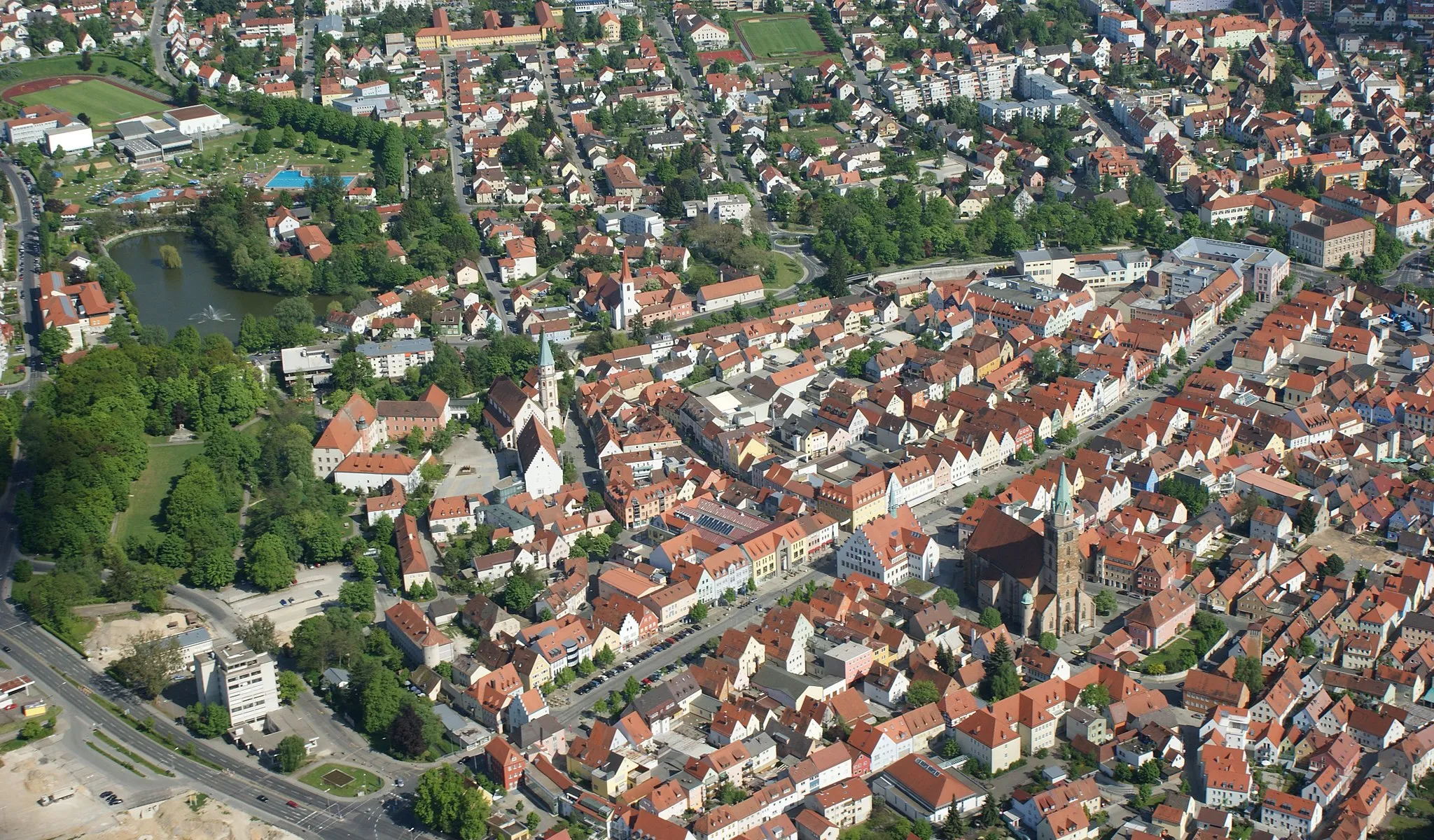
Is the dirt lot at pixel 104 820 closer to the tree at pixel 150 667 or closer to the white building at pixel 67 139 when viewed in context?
the tree at pixel 150 667

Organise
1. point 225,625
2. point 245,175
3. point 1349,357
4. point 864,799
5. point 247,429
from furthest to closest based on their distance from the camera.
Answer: point 245,175 < point 1349,357 < point 247,429 < point 225,625 < point 864,799

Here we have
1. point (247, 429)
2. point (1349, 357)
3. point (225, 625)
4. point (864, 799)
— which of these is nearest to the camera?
point (864, 799)

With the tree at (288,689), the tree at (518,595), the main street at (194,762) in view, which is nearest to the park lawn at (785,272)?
the tree at (518,595)

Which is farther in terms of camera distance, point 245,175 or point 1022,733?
point 245,175

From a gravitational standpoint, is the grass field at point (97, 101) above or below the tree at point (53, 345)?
above

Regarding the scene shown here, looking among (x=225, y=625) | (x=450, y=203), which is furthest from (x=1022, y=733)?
(x=450, y=203)

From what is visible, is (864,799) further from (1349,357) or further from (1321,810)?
(1349,357)
